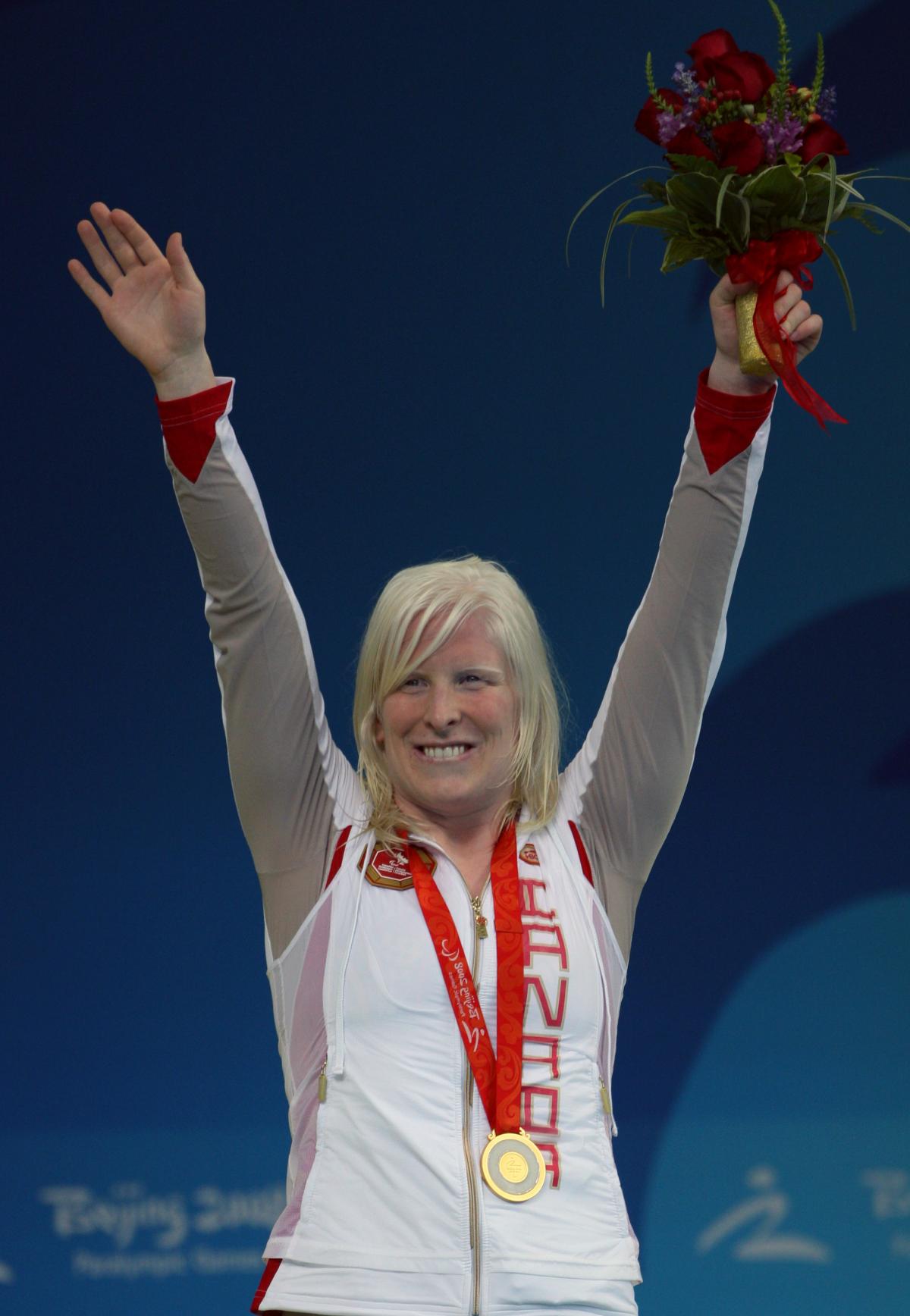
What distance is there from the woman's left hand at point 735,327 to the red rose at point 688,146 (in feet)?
0.43

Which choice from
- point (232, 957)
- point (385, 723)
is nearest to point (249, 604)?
point (385, 723)

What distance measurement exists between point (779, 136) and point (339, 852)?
0.89 metres

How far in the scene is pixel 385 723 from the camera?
6.04 feet

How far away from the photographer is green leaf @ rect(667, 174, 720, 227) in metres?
1.69

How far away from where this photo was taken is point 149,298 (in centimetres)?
174

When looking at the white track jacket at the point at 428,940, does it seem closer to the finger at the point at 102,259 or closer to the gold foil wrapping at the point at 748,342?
the gold foil wrapping at the point at 748,342

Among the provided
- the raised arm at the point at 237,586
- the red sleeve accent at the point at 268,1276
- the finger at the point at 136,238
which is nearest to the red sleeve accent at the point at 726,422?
the raised arm at the point at 237,586

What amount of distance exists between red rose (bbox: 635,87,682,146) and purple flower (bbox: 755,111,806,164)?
4.1 inches

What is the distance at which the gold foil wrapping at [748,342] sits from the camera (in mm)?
1699

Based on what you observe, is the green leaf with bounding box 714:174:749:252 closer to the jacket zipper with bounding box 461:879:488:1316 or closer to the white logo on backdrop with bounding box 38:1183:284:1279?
the jacket zipper with bounding box 461:879:488:1316

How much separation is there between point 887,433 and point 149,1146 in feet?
6.52

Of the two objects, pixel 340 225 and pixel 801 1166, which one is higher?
pixel 340 225

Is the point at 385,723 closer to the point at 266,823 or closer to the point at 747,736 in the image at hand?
the point at 266,823

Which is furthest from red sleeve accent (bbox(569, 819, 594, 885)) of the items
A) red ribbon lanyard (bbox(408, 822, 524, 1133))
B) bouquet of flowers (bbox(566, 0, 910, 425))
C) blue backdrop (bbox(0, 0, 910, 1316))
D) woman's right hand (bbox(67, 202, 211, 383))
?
blue backdrop (bbox(0, 0, 910, 1316))
